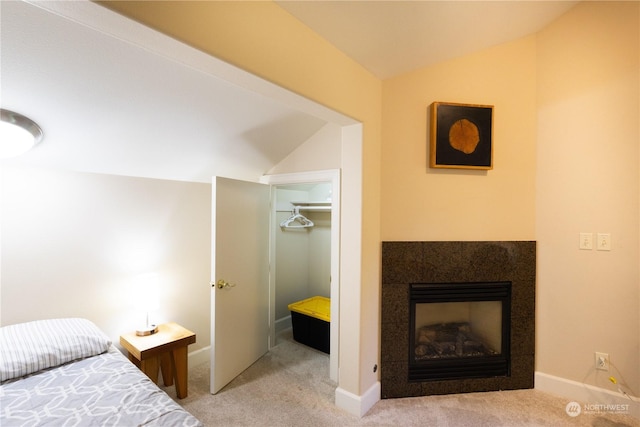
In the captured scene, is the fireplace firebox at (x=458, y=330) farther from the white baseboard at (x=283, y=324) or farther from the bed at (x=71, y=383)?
the white baseboard at (x=283, y=324)

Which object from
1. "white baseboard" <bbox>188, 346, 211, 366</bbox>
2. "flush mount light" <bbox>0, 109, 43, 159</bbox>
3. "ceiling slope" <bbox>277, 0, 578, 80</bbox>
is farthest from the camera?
"white baseboard" <bbox>188, 346, 211, 366</bbox>

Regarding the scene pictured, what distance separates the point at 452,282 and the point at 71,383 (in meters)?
2.46

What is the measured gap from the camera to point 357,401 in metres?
1.99

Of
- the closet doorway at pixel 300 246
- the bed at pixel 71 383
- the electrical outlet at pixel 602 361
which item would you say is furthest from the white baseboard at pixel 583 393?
the bed at pixel 71 383

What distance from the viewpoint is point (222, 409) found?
2037 mm

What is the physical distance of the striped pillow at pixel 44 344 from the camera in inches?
58.5

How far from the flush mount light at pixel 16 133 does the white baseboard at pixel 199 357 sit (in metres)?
2.00

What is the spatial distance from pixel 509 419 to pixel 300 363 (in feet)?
5.49

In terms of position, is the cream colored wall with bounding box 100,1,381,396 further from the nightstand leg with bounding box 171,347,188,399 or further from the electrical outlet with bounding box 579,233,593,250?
the electrical outlet with bounding box 579,233,593,250

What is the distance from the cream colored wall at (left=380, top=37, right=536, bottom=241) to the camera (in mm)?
2188

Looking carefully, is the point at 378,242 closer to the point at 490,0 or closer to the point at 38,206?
the point at 490,0

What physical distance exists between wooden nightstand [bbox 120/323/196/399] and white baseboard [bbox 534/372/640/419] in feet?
9.08

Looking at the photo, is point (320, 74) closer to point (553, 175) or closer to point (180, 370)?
point (553, 175)

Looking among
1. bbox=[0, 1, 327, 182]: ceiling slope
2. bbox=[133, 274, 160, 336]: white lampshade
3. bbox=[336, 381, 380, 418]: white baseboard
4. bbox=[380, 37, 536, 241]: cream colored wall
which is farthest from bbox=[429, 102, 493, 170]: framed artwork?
bbox=[133, 274, 160, 336]: white lampshade
